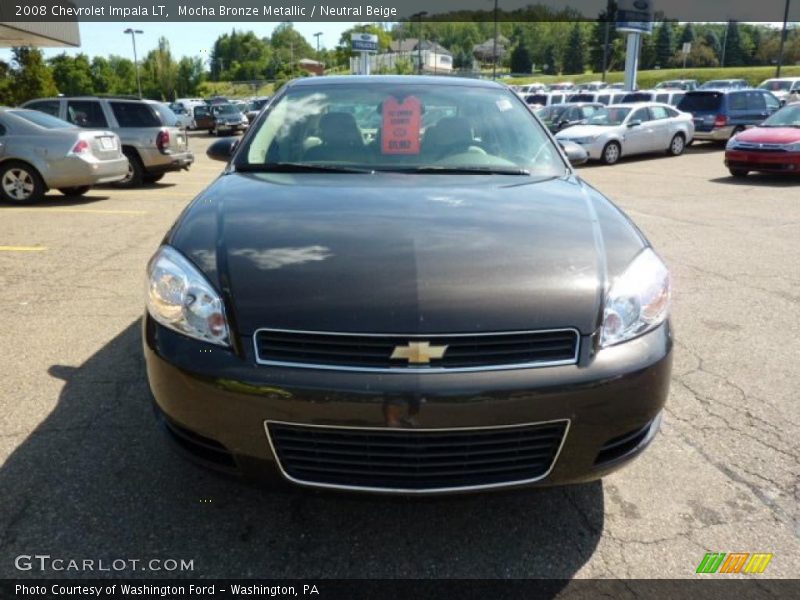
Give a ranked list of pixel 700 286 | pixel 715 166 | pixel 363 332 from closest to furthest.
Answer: pixel 363 332, pixel 700 286, pixel 715 166

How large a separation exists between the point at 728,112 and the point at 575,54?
97799 millimetres

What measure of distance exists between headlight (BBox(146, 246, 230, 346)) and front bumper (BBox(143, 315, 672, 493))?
45 mm

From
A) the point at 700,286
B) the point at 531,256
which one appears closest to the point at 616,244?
the point at 531,256

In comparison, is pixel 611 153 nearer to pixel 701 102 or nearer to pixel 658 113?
pixel 658 113

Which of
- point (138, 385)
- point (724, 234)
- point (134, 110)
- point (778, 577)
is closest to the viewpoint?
point (778, 577)

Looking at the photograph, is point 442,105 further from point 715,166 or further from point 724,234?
point 715,166

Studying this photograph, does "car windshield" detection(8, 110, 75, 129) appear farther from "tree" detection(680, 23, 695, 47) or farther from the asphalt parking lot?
"tree" detection(680, 23, 695, 47)

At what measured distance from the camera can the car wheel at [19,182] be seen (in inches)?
386

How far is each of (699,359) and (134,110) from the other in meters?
11.4

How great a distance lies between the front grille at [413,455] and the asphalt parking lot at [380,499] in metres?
0.08

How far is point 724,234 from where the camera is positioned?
7906 millimetres

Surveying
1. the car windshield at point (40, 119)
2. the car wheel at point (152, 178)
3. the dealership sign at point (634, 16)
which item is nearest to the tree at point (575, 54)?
the dealership sign at point (634, 16)

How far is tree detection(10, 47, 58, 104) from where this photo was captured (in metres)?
34.9

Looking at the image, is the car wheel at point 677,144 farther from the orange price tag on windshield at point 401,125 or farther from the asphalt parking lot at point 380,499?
the orange price tag on windshield at point 401,125
